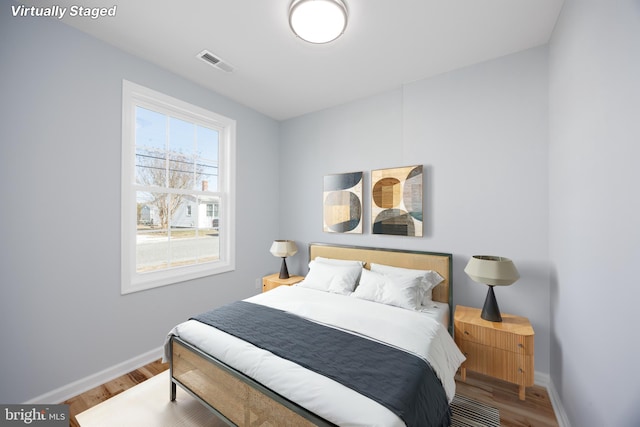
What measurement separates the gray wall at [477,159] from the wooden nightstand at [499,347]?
0.37 metres

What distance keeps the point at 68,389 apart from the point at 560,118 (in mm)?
4320

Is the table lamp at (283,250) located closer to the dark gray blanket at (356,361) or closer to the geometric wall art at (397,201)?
the geometric wall art at (397,201)

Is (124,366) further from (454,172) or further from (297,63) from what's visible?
(454,172)

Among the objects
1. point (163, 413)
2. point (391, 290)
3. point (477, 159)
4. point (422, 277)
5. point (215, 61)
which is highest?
point (215, 61)

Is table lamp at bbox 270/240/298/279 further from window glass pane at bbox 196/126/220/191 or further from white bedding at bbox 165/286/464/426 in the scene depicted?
window glass pane at bbox 196/126/220/191

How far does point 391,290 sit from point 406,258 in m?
0.53

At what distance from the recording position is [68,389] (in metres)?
1.97

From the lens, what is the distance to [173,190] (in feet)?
9.14

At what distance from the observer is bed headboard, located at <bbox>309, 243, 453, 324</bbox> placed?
2.47m

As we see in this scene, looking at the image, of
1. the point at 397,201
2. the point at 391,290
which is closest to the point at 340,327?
the point at 391,290

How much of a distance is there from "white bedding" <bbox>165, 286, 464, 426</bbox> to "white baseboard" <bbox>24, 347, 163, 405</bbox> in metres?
0.79

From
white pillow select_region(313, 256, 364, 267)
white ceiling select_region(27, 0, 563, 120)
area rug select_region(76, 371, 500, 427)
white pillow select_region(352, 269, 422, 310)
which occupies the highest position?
white ceiling select_region(27, 0, 563, 120)

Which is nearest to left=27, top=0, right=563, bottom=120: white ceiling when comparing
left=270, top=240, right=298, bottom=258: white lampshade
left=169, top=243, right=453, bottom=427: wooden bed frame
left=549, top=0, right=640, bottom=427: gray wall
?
left=549, top=0, right=640, bottom=427: gray wall

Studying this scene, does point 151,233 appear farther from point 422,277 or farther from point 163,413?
point 422,277
